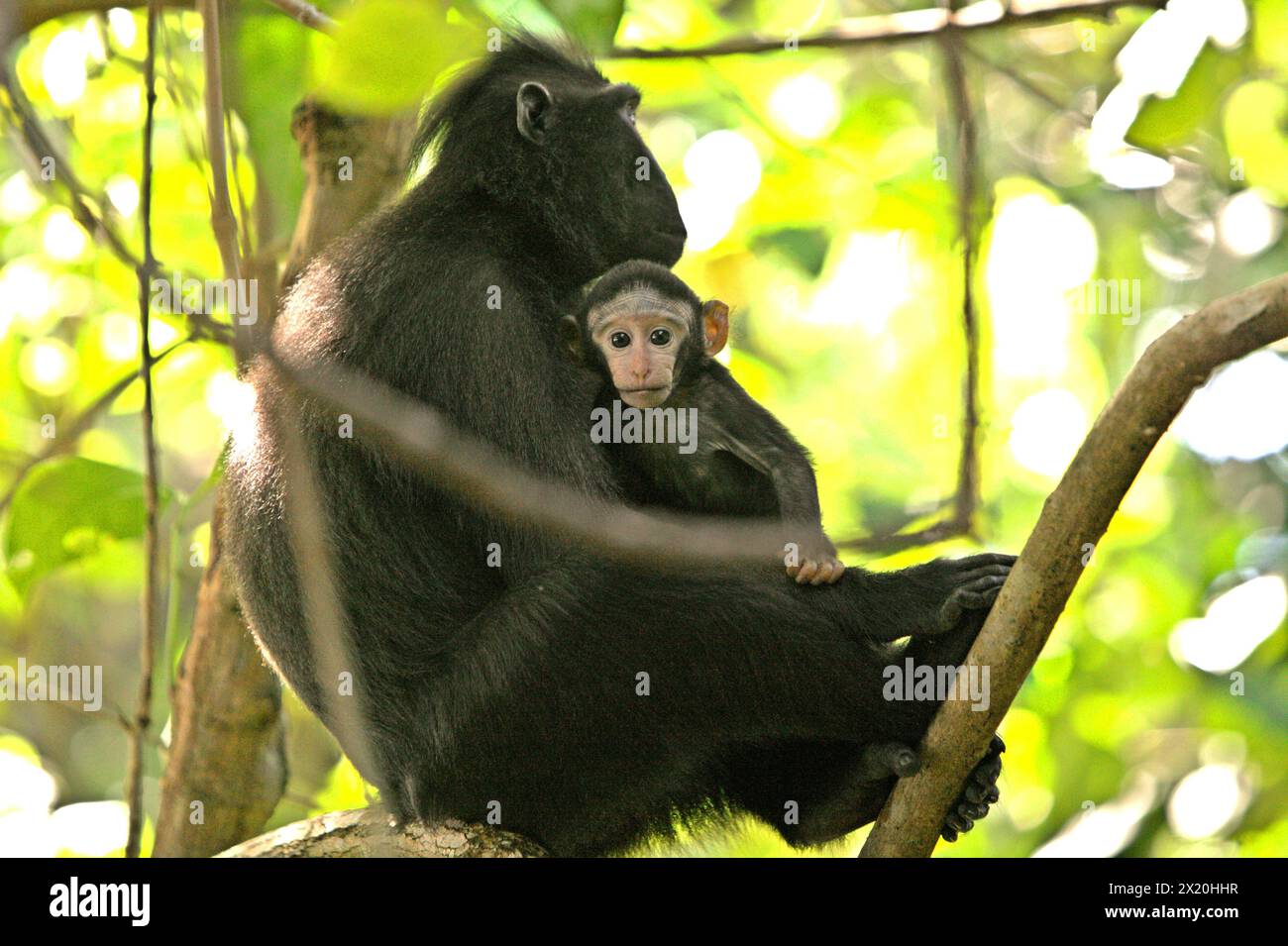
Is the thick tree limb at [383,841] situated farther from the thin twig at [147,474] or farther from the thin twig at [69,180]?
the thin twig at [69,180]

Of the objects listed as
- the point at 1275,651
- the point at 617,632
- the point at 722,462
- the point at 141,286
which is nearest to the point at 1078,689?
the point at 1275,651

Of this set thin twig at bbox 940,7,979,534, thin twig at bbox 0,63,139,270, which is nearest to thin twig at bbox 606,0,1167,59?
thin twig at bbox 940,7,979,534

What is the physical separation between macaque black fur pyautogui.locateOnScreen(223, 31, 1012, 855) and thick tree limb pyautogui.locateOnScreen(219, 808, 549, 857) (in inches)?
2.8

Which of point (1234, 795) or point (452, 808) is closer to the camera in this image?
point (452, 808)

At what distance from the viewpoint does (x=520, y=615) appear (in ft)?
15.4

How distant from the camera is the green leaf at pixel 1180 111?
4.62 metres

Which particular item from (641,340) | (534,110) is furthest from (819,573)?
(534,110)

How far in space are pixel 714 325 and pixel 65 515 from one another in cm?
293

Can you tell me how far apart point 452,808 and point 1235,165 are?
454 centimetres

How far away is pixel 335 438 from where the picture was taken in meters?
4.96

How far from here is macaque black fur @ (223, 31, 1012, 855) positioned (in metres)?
4.68

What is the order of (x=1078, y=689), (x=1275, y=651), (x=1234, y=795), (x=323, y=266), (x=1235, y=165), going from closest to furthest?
(x=323, y=266)
(x=1235, y=165)
(x=1275, y=651)
(x=1234, y=795)
(x=1078, y=689)
